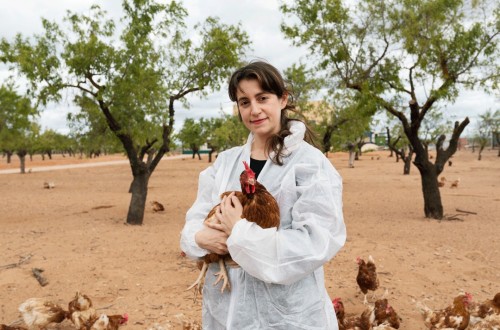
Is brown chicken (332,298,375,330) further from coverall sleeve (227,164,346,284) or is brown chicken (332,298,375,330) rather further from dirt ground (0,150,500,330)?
coverall sleeve (227,164,346,284)

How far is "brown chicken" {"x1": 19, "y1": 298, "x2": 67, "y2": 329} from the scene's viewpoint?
413 cm

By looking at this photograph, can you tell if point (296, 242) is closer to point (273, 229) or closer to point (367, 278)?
point (273, 229)

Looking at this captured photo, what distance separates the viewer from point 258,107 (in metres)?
1.92

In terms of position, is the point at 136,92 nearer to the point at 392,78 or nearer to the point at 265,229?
the point at 392,78

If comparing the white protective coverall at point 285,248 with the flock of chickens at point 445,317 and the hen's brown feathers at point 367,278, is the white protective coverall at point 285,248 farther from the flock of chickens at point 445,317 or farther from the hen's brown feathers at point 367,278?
the hen's brown feathers at point 367,278

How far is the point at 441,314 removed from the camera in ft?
13.2

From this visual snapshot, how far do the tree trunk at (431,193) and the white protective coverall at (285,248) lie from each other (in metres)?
10.2

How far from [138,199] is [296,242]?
9520mm

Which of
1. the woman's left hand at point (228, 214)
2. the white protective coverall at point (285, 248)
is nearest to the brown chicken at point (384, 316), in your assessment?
the white protective coverall at point (285, 248)

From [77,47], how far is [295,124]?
27.9ft

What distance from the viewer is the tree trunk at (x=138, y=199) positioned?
10.5 metres

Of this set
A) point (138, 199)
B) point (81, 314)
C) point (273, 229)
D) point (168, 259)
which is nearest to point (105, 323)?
point (81, 314)

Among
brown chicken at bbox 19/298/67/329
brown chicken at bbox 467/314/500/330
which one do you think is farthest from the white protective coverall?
brown chicken at bbox 19/298/67/329

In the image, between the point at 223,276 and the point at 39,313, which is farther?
the point at 39,313
